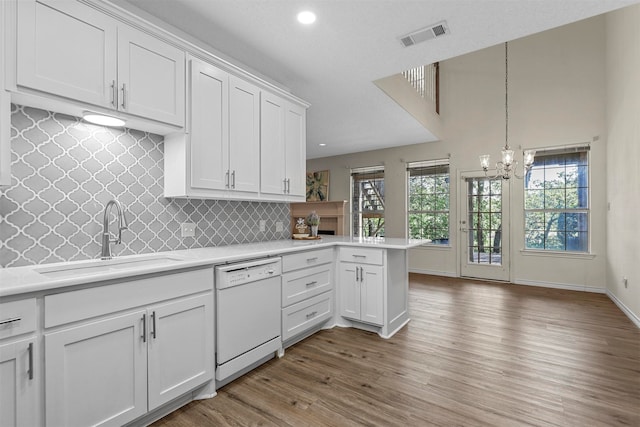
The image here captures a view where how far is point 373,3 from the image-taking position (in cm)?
215

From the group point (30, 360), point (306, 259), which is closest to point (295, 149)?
point (306, 259)

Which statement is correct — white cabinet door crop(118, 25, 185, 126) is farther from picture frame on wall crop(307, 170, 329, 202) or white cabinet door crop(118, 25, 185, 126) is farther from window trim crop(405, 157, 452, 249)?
picture frame on wall crop(307, 170, 329, 202)

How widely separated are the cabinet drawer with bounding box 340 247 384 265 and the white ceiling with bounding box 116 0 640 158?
5.87 feet

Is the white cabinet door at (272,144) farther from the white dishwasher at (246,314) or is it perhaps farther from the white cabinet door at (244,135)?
the white dishwasher at (246,314)

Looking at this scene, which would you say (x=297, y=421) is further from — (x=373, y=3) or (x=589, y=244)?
(x=589, y=244)

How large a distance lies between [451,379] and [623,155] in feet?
12.2

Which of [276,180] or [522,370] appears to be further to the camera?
[276,180]

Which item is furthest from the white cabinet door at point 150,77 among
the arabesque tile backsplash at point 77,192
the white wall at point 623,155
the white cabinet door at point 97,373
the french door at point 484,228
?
the french door at point 484,228

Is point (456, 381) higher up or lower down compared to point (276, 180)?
lower down

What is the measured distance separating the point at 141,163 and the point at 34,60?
852 millimetres

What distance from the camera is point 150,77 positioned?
2.02m

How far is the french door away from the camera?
221 inches

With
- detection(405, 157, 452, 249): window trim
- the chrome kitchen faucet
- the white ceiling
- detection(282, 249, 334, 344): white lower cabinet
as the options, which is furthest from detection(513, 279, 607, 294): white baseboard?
the chrome kitchen faucet

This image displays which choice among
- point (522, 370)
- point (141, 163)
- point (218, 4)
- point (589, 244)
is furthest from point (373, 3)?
point (589, 244)
